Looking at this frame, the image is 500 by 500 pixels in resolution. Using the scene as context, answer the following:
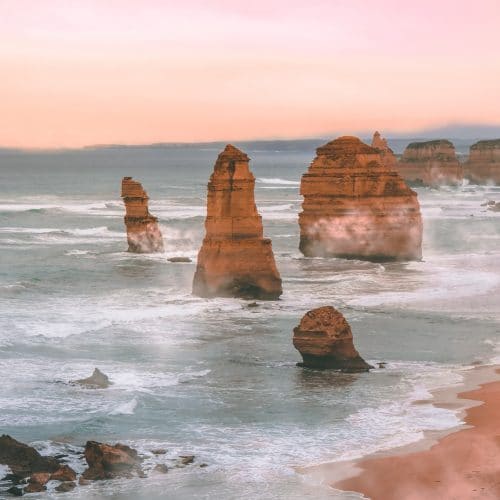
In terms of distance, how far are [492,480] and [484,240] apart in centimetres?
5485

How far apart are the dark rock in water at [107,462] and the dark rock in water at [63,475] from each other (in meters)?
0.24

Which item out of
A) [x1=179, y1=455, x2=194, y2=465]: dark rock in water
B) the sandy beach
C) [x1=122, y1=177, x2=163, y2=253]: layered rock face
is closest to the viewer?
the sandy beach

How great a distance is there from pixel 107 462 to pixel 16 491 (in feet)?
6.61

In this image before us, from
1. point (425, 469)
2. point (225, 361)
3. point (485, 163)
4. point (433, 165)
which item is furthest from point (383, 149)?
point (425, 469)

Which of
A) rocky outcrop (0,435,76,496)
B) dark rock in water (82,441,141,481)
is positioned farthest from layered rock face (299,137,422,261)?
rocky outcrop (0,435,76,496)

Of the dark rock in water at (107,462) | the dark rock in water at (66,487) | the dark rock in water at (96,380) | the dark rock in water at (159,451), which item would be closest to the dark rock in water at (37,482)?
the dark rock in water at (66,487)

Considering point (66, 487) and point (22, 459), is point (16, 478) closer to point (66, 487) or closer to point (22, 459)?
point (22, 459)

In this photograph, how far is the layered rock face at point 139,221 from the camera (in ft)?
197

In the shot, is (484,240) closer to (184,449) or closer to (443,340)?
(443,340)

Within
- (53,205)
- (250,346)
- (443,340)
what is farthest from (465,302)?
(53,205)

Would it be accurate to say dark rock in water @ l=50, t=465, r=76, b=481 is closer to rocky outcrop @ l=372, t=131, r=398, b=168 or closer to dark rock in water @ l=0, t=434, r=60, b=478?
dark rock in water @ l=0, t=434, r=60, b=478

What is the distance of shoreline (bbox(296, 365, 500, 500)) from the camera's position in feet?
70.2

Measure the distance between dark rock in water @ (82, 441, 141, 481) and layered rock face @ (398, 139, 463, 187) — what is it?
446 ft

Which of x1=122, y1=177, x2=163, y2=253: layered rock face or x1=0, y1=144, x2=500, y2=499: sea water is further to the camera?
x1=122, y1=177, x2=163, y2=253: layered rock face
